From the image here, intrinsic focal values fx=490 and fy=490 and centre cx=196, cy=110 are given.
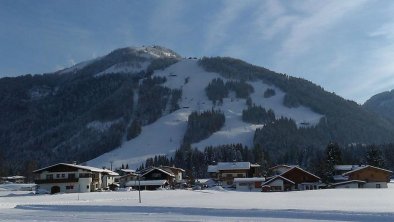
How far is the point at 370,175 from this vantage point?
102 metres

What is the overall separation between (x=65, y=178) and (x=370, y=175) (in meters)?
63.6

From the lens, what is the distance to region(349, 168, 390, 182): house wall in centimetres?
10075

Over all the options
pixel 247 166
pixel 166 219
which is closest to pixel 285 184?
pixel 247 166

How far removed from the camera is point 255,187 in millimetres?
114750

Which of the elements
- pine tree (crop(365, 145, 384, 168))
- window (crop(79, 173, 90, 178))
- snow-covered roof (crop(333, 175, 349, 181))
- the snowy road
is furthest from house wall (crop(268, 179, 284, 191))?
the snowy road

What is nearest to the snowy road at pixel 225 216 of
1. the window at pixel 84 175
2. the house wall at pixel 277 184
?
the house wall at pixel 277 184

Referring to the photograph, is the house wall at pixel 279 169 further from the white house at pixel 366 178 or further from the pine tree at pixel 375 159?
the white house at pixel 366 178

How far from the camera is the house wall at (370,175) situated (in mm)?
100750

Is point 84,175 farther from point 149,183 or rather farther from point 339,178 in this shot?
point 339,178

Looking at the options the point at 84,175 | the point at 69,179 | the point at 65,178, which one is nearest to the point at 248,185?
the point at 84,175

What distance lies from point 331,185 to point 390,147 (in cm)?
7357

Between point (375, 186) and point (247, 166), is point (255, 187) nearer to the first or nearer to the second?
point (247, 166)

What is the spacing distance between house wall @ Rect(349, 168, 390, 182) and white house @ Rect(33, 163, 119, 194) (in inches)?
2173

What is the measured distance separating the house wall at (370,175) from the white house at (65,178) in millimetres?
55184
